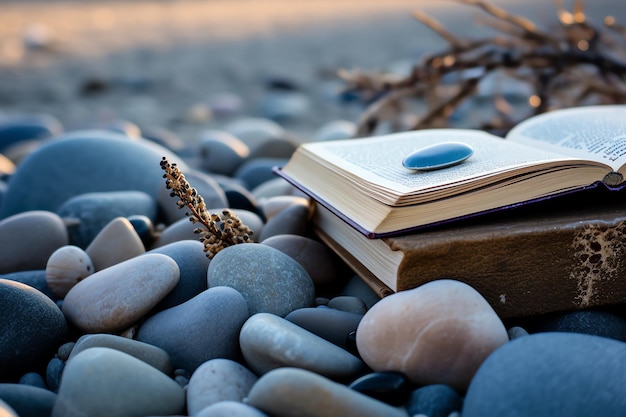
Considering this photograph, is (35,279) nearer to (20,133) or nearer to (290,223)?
(290,223)

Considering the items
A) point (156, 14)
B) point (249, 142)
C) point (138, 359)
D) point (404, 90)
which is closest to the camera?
point (138, 359)

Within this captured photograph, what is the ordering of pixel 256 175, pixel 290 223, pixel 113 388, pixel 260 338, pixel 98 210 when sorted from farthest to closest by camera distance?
pixel 256 175 < pixel 98 210 < pixel 290 223 < pixel 260 338 < pixel 113 388

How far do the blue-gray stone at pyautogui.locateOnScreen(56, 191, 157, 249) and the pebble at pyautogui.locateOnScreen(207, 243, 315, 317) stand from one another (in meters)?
0.69

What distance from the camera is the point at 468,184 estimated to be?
151 centimetres

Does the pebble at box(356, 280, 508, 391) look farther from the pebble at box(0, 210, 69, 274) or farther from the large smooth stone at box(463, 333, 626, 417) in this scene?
the pebble at box(0, 210, 69, 274)

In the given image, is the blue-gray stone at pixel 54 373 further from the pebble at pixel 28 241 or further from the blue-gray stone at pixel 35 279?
the pebble at pixel 28 241

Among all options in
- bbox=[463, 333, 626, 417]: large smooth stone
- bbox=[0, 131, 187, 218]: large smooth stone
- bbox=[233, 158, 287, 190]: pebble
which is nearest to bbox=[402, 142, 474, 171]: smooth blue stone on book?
bbox=[463, 333, 626, 417]: large smooth stone

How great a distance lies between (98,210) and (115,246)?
1.17ft

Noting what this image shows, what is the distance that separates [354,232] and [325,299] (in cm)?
21

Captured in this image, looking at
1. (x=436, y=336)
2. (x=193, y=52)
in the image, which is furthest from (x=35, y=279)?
(x=193, y=52)

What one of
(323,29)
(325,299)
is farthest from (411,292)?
(323,29)

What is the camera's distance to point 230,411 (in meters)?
1.25

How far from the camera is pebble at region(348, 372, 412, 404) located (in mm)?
1352

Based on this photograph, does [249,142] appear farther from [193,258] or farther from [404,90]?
[193,258]
